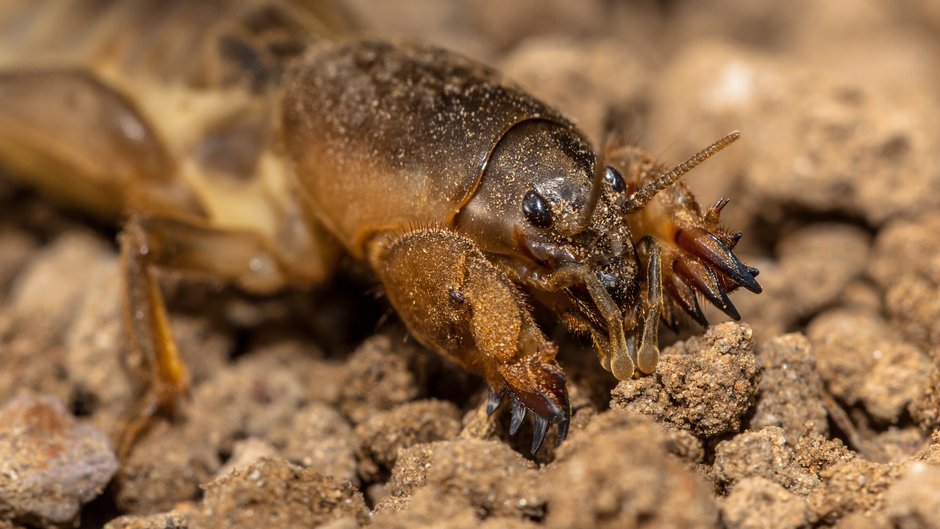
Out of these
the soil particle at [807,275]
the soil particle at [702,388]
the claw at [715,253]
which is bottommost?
the soil particle at [702,388]

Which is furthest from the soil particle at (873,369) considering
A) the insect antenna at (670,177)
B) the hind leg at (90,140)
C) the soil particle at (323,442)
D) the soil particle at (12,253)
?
the soil particle at (12,253)

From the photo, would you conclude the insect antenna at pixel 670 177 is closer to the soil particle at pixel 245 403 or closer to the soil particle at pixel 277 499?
the soil particle at pixel 277 499

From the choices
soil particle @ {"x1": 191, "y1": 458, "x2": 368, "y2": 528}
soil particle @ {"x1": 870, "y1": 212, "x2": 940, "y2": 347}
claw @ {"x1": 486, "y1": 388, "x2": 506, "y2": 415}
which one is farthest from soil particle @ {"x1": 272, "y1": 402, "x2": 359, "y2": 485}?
soil particle @ {"x1": 870, "y1": 212, "x2": 940, "y2": 347}

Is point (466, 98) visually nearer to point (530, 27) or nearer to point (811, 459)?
point (811, 459)

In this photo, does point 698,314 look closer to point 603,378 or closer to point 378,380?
point 603,378

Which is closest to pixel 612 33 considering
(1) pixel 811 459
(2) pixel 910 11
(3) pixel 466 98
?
(2) pixel 910 11

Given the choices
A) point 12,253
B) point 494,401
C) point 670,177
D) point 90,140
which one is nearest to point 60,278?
point 12,253
